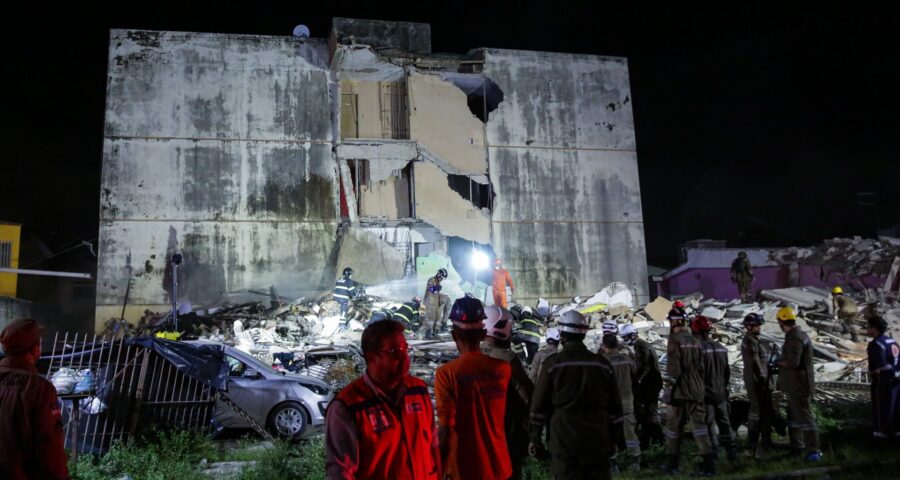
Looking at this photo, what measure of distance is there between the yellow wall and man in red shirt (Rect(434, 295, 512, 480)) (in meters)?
28.8

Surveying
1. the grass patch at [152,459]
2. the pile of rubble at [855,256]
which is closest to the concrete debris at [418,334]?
the pile of rubble at [855,256]

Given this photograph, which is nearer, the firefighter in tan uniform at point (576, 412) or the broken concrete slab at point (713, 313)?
the firefighter in tan uniform at point (576, 412)

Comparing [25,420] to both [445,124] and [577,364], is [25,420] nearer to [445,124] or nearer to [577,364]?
[577,364]

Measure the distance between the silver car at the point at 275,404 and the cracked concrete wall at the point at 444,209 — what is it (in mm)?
13926

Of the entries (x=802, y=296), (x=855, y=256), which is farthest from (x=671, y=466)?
(x=855, y=256)

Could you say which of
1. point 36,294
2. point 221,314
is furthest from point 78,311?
point 221,314

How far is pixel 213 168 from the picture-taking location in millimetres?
21641

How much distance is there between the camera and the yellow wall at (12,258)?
86.5 ft

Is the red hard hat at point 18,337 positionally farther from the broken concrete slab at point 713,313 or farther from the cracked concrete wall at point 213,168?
the cracked concrete wall at point 213,168

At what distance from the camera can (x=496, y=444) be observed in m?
3.79

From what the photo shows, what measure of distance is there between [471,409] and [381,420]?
3.76ft

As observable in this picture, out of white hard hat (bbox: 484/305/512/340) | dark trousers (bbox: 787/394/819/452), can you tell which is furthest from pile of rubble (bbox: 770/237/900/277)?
white hard hat (bbox: 484/305/512/340)

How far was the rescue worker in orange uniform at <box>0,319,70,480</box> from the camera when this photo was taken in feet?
11.1

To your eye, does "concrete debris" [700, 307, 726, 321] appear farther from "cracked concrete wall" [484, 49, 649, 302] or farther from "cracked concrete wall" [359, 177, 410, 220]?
"cracked concrete wall" [359, 177, 410, 220]
